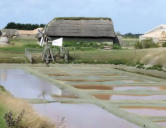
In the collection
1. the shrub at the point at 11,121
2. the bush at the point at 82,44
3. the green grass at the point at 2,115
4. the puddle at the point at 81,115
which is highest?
the shrub at the point at 11,121

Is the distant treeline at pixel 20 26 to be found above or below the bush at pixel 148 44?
above

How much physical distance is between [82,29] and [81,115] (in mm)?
37786

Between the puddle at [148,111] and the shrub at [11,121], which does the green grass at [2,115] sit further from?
the puddle at [148,111]

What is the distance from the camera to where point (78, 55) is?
3338 cm

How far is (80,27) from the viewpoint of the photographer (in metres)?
48.3

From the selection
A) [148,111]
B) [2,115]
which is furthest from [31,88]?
[2,115]

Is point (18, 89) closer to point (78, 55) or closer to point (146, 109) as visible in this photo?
point (146, 109)

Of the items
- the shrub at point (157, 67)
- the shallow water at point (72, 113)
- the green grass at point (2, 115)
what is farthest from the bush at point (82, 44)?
the green grass at point (2, 115)

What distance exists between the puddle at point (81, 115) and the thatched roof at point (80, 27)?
34725 millimetres

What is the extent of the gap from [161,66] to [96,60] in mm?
6759

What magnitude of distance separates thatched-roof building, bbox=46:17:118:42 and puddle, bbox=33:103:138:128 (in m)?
34.7

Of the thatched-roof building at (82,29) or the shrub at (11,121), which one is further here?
the thatched-roof building at (82,29)

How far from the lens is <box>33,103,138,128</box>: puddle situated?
9367mm

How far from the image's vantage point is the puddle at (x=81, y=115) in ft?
30.7
